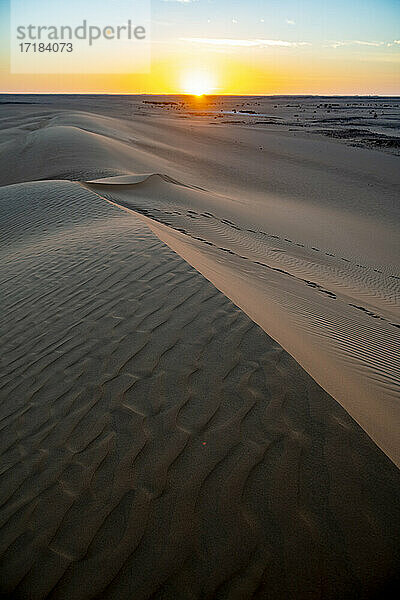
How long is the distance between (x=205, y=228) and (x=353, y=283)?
9.11 feet

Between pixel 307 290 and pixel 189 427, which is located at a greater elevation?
pixel 307 290

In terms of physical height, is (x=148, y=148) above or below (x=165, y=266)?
above

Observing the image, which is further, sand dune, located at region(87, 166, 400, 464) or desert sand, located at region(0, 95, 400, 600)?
A: sand dune, located at region(87, 166, 400, 464)

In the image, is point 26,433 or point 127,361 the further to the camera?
point 127,361

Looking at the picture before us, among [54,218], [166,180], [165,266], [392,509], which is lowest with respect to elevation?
[392,509]

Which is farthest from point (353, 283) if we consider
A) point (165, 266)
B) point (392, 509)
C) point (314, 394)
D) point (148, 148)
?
point (148, 148)

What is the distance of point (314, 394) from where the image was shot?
109 inches

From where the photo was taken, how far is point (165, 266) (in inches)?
178

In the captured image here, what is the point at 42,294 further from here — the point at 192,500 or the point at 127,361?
the point at 192,500

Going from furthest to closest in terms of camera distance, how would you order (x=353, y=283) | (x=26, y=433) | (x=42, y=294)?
(x=353, y=283), (x=42, y=294), (x=26, y=433)

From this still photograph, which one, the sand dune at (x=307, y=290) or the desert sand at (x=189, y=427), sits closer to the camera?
the desert sand at (x=189, y=427)

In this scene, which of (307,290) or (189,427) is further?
(307,290)

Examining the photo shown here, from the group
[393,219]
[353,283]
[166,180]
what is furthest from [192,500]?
[393,219]

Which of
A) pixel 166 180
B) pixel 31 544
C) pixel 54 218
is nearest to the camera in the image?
pixel 31 544
